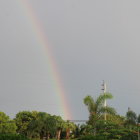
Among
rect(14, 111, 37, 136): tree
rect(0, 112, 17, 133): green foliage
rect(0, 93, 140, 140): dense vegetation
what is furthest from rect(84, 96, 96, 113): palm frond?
rect(14, 111, 37, 136): tree

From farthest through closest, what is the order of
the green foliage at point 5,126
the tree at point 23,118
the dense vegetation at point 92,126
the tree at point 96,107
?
the tree at point 23,118 < the green foliage at point 5,126 < the tree at point 96,107 < the dense vegetation at point 92,126

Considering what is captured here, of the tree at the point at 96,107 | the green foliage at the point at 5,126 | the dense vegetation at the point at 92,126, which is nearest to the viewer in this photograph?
the dense vegetation at the point at 92,126

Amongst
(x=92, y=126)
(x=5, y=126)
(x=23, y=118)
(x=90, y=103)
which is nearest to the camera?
(x=92, y=126)

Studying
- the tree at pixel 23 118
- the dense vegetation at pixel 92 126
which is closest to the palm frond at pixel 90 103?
the dense vegetation at pixel 92 126

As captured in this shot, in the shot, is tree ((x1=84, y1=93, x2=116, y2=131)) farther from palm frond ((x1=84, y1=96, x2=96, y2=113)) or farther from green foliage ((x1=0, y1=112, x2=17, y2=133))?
green foliage ((x1=0, y1=112, x2=17, y2=133))

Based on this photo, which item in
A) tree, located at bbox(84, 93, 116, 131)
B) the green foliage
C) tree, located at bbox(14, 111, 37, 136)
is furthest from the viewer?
tree, located at bbox(14, 111, 37, 136)

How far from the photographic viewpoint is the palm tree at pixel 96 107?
26962mm

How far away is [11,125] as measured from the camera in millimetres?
35406

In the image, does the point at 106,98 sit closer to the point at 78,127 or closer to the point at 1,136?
the point at 78,127

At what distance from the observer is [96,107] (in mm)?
27219

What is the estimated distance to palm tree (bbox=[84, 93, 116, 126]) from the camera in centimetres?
2696

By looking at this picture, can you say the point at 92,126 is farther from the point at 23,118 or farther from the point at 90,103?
the point at 23,118

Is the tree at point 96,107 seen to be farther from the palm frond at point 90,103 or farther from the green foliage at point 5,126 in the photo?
the green foliage at point 5,126

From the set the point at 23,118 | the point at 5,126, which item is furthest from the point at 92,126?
the point at 23,118
